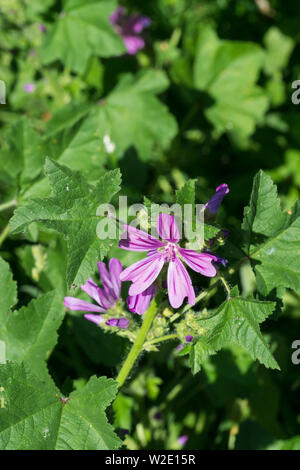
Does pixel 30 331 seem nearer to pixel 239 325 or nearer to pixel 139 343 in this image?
pixel 139 343

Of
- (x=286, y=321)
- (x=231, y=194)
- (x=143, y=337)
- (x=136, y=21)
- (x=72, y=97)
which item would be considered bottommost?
(x=286, y=321)

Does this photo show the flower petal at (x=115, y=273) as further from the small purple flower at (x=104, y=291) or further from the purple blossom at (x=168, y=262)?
the purple blossom at (x=168, y=262)

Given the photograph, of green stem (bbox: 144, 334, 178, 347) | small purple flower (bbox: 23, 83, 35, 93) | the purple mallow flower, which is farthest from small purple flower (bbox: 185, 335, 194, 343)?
the purple mallow flower

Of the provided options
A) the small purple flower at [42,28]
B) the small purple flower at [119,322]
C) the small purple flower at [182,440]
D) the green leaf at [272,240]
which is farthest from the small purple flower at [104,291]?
the small purple flower at [42,28]

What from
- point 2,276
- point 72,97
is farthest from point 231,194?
point 2,276

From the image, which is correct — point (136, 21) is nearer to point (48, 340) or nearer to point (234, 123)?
point (234, 123)

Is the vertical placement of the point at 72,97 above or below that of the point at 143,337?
above
